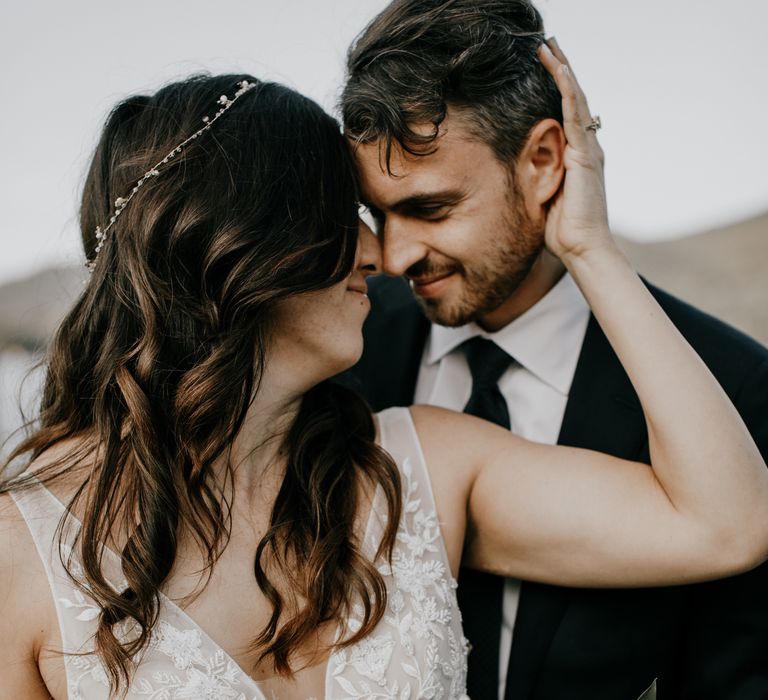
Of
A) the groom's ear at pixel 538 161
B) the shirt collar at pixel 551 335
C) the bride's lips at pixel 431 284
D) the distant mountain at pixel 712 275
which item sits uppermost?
the groom's ear at pixel 538 161

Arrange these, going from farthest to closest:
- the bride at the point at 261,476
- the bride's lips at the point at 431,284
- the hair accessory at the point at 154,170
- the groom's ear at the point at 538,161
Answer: the bride's lips at the point at 431,284 → the groom's ear at the point at 538,161 → the hair accessory at the point at 154,170 → the bride at the point at 261,476

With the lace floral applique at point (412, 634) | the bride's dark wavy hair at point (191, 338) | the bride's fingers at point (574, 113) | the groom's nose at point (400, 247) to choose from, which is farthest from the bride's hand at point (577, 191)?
the lace floral applique at point (412, 634)

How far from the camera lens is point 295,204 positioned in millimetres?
2076

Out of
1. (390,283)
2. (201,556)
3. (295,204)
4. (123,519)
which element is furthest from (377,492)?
(390,283)

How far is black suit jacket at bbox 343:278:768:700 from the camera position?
241 cm

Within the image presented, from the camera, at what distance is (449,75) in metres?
2.61

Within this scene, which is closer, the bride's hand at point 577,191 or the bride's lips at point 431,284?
the bride's hand at point 577,191

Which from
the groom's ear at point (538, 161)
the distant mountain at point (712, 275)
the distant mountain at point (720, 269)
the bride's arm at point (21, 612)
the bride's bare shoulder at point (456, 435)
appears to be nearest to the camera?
the bride's arm at point (21, 612)

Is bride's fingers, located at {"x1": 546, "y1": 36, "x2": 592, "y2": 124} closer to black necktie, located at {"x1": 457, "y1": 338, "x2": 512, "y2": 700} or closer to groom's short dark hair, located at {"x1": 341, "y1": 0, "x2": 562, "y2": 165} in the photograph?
groom's short dark hair, located at {"x1": 341, "y1": 0, "x2": 562, "y2": 165}

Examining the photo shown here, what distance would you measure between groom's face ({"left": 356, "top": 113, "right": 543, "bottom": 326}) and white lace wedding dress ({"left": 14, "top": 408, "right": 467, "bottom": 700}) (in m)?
0.57

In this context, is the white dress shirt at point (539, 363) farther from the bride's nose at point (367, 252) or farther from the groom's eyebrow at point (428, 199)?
the bride's nose at point (367, 252)

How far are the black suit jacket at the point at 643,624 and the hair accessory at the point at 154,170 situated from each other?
4.63ft

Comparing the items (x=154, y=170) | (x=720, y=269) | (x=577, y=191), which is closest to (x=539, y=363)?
(x=577, y=191)

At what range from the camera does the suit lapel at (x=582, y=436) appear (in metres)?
2.42
